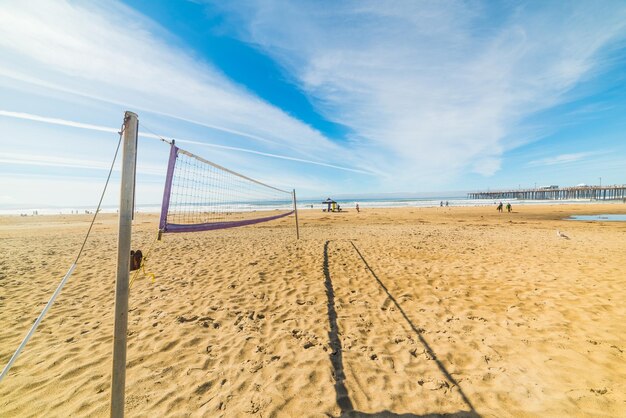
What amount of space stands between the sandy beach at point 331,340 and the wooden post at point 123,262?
0.74 metres

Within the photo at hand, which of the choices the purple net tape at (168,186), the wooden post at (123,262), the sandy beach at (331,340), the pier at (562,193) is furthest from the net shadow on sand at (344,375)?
the pier at (562,193)

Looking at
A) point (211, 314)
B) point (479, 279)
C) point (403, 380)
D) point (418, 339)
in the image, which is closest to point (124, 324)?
point (211, 314)

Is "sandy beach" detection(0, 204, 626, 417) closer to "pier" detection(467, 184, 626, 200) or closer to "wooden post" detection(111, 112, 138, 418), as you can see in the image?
"wooden post" detection(111, 112, 138, 418)

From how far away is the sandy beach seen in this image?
2.93 m

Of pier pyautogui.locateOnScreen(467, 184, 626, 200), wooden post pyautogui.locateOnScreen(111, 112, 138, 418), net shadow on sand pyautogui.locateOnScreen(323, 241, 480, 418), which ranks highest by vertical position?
pier pyautogui.locateOnScreen(467, 184, 626, 200)

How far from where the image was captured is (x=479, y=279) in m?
6.76

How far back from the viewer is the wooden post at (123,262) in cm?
222

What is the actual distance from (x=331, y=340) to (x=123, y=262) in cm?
332

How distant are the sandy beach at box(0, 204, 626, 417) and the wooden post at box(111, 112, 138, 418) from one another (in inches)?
29.1

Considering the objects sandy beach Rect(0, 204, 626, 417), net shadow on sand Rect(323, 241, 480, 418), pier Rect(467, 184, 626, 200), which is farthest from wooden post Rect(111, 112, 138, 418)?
pier Rect(467, 184, 626, 200)

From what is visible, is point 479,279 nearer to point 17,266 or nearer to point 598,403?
point 598,403

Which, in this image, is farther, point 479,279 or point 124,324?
point 479,279

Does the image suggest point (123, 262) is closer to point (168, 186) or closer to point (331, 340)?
point (168, 186)

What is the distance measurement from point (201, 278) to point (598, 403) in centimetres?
777
